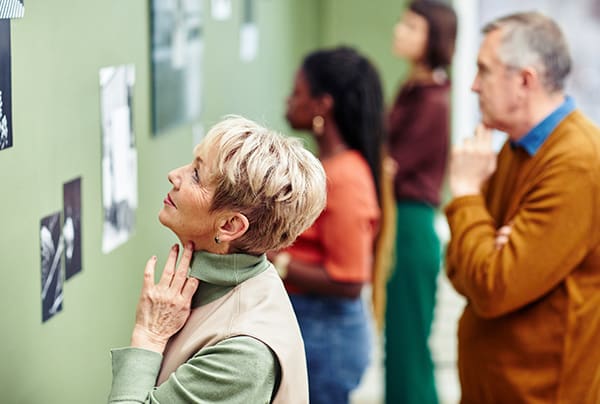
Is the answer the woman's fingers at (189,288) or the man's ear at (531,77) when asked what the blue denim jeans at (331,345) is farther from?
the woman's fingers at (189,288)

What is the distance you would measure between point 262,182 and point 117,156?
0.88 meters

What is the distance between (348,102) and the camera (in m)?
3.40

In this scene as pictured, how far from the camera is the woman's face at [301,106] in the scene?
3.41m

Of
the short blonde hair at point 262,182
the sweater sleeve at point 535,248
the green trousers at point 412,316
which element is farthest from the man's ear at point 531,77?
the green trousers at point 412,316

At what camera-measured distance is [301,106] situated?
3.42 m

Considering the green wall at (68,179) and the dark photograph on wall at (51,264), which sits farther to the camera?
the dark photograph on wall at (51,264)

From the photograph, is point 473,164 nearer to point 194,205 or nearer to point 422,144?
point 194,205

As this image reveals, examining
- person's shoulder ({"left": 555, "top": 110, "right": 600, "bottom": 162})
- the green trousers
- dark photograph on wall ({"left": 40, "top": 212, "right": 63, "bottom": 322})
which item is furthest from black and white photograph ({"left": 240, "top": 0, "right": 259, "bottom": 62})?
dark photograph on wall ({"left": 40, "top": 212, "right": 63, "bottom": 322})

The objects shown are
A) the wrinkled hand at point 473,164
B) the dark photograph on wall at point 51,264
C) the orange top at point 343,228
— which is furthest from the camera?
the orange top at point 343,228

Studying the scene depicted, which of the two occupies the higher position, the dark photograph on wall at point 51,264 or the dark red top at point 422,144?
the dark photograph on wall at point 51,264

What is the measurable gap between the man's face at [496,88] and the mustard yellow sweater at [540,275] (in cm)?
11

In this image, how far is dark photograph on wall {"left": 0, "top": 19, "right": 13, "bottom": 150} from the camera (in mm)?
1755

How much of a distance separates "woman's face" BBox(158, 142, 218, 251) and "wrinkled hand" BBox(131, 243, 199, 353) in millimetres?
60

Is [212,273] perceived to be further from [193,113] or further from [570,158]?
[193,113]
